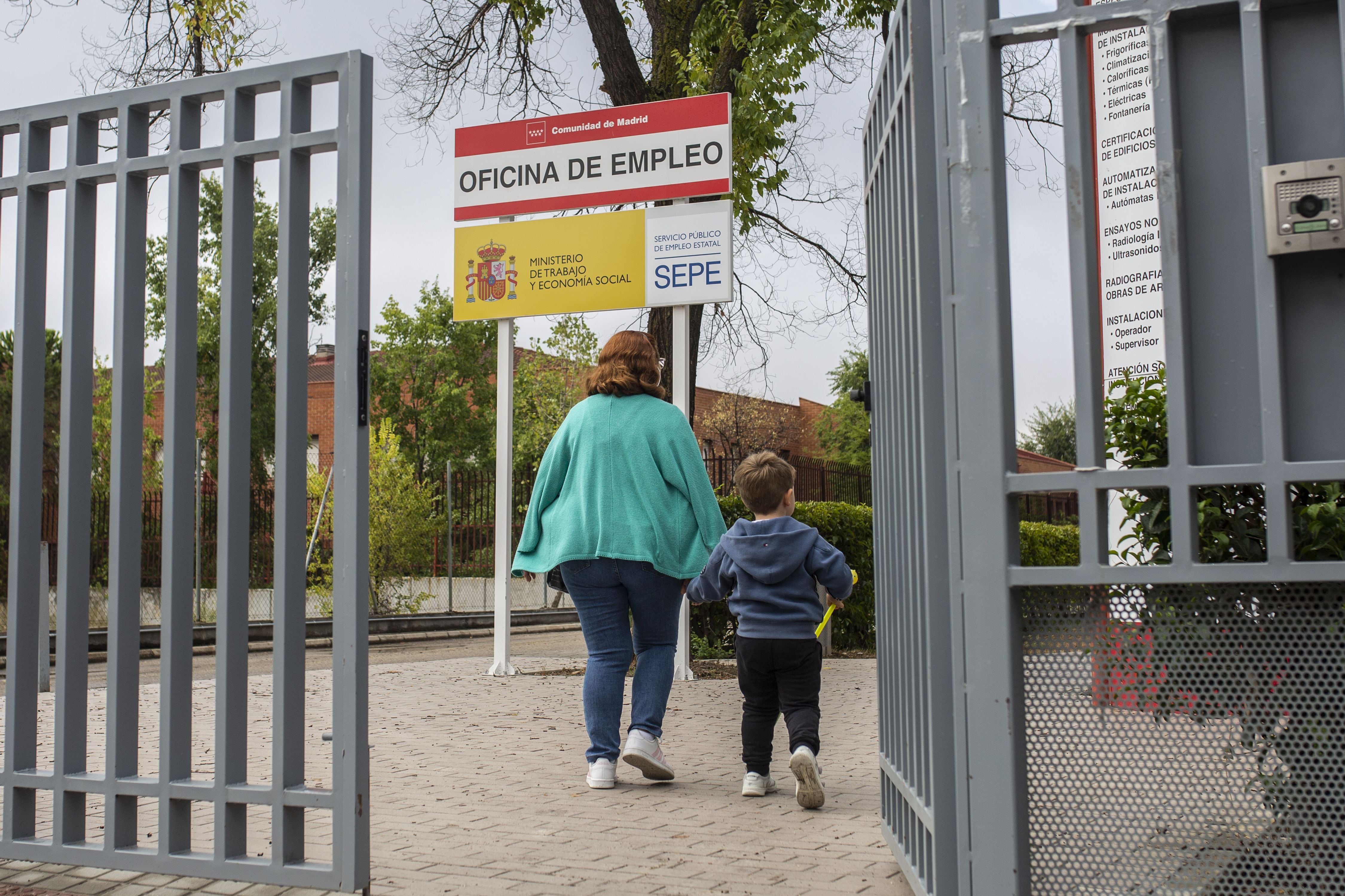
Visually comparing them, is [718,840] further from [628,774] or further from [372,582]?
[372,582]

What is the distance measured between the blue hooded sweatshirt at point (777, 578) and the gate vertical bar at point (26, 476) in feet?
7.43

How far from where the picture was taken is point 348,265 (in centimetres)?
316

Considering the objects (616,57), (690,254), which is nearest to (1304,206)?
(690,254)

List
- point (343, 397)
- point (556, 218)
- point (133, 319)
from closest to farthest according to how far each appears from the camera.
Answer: point (343, 397)
point (133, 319)
point (556, 218)

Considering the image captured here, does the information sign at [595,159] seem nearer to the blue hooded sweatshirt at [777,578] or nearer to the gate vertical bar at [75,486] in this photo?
the blue hooded sweatshirt at [777,578]

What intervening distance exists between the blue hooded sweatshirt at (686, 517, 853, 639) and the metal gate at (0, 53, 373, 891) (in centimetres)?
177

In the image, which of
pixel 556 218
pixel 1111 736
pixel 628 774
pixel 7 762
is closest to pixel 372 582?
pixel 556 218

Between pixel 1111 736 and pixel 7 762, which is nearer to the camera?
pixel 1111 736

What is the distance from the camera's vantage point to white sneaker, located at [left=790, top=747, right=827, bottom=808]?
4.34 metres

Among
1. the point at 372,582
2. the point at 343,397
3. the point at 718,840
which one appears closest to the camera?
the point at 343,397

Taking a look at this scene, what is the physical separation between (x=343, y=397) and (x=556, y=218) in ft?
21.6

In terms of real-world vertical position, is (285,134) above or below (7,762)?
above

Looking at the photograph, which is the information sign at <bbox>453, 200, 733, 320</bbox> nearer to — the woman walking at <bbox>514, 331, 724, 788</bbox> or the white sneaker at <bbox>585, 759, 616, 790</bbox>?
the woman walking at <bbox>514, 331, 724, 788</bbox>

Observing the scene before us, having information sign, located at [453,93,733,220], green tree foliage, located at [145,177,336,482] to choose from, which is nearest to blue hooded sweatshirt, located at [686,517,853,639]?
information sign, located at [453,93,733,220]
